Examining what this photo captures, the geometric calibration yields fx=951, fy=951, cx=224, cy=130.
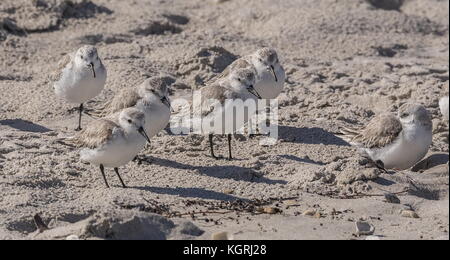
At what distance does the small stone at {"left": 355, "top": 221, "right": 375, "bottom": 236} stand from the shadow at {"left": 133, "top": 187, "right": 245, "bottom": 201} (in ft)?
4.46

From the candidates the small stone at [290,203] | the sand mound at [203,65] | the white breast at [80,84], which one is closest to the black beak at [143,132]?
the small stone at [290,203]

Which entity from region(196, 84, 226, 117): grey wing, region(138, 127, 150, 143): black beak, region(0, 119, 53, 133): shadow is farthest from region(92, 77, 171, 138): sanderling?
region(0, 119, 53, 133): shadow

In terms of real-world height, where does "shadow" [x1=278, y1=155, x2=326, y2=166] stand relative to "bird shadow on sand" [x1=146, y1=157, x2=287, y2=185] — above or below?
above

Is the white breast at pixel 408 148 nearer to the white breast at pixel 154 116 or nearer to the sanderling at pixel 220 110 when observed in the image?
the sanderling at pixel 220 110

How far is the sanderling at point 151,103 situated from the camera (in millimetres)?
9500

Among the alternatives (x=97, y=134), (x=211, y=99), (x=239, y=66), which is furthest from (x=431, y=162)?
(x=97, y=134)

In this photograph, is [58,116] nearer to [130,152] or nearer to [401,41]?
[130,152]

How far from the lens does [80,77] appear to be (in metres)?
10.6

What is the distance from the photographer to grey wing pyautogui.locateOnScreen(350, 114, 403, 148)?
29.6 ft

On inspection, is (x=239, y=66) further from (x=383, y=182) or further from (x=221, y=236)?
(x=221, y=236)

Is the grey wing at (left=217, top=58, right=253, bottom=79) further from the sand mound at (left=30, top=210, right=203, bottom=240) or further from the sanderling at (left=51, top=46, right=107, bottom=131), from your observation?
the sand mound at (left=30, top=210, right=203, bottom=240)

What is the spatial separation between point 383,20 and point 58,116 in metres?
6.22

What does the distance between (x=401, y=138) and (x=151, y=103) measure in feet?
8.25

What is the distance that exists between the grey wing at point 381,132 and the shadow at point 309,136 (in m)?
0.79
